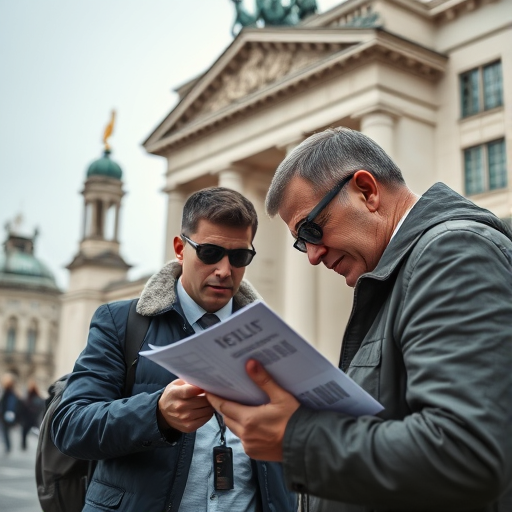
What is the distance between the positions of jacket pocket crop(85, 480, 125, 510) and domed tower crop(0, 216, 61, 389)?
3993 inches

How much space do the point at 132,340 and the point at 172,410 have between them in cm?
78

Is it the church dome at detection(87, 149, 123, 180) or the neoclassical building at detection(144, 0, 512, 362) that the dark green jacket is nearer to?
the neoclassical building at detection(144, 0, 512, 362)

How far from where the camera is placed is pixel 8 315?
10156 cm

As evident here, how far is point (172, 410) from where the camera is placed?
2.38 m

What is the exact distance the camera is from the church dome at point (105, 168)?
45938 millimetres

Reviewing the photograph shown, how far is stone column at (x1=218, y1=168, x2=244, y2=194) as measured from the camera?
29891mm

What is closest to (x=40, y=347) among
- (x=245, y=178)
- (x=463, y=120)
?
(x=245, y=178)

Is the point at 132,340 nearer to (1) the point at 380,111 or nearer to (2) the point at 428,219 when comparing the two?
(2) the point at 428,219

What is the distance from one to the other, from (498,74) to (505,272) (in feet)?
76.7

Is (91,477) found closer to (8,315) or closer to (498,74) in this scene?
(498,74)

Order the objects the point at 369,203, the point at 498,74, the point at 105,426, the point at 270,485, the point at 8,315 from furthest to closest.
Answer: the point at 8,315, the point at 498,74, the point at 270,485, the point at 105,426, the point at 369,203

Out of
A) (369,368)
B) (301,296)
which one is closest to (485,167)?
(301,296)

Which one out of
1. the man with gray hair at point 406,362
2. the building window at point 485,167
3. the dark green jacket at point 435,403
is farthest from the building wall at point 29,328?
the dark green jacket at point 435,403

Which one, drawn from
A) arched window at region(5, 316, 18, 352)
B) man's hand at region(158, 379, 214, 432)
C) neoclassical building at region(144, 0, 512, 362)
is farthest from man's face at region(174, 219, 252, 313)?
arched window at region(5, 316, 18, 352)
